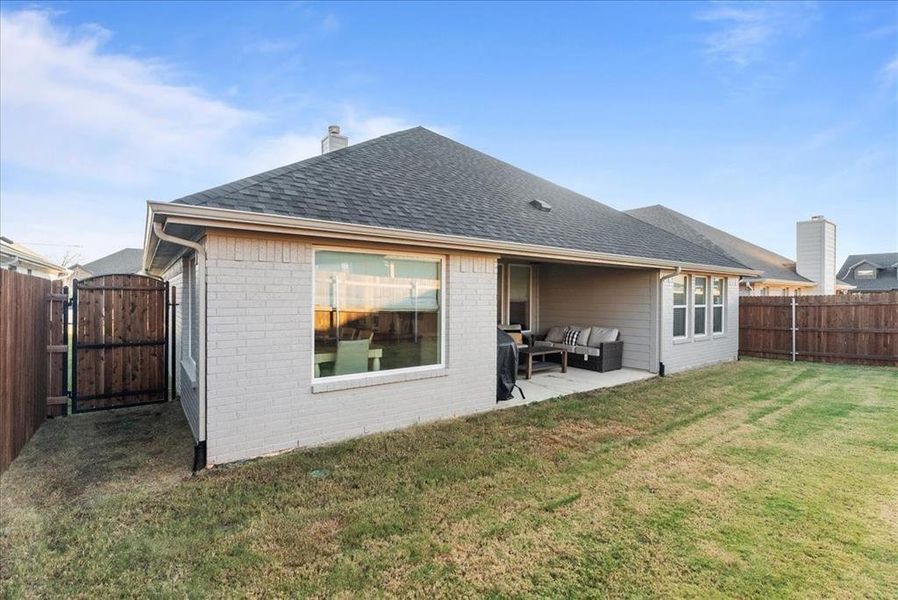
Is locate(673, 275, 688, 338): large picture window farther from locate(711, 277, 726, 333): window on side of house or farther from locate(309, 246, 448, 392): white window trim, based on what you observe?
locate(309, 246, 448, 392): white window trim

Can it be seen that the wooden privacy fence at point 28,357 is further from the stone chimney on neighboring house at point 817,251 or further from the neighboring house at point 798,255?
the stone chimney on neighboring house at point 817,251

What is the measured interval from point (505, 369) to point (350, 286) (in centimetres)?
325

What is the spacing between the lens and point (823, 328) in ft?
40.6

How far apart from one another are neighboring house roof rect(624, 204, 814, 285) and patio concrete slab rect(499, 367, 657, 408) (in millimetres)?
9563

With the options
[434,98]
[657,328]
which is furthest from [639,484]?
[434,98]

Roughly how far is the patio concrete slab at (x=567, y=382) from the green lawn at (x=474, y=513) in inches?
60.9

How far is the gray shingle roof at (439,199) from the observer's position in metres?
5.28

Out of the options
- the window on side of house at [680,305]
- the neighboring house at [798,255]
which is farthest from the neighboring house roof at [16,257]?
the neighboring house at [798,255]

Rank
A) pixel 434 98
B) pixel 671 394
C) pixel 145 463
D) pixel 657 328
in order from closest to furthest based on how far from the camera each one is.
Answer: pixel 145 463 → pixel 671 394 → pixel 657 328 → pixel 434 98

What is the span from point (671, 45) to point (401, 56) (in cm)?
772

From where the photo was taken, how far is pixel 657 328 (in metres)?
9.81

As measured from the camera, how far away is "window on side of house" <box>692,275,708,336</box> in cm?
1120

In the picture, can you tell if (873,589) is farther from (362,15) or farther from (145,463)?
(362,15)

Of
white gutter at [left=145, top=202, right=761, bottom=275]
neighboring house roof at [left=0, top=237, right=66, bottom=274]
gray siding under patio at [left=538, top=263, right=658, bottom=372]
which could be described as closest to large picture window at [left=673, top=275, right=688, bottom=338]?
gray siding under patio at [left=538, top=263, right=658, bottom=372]
